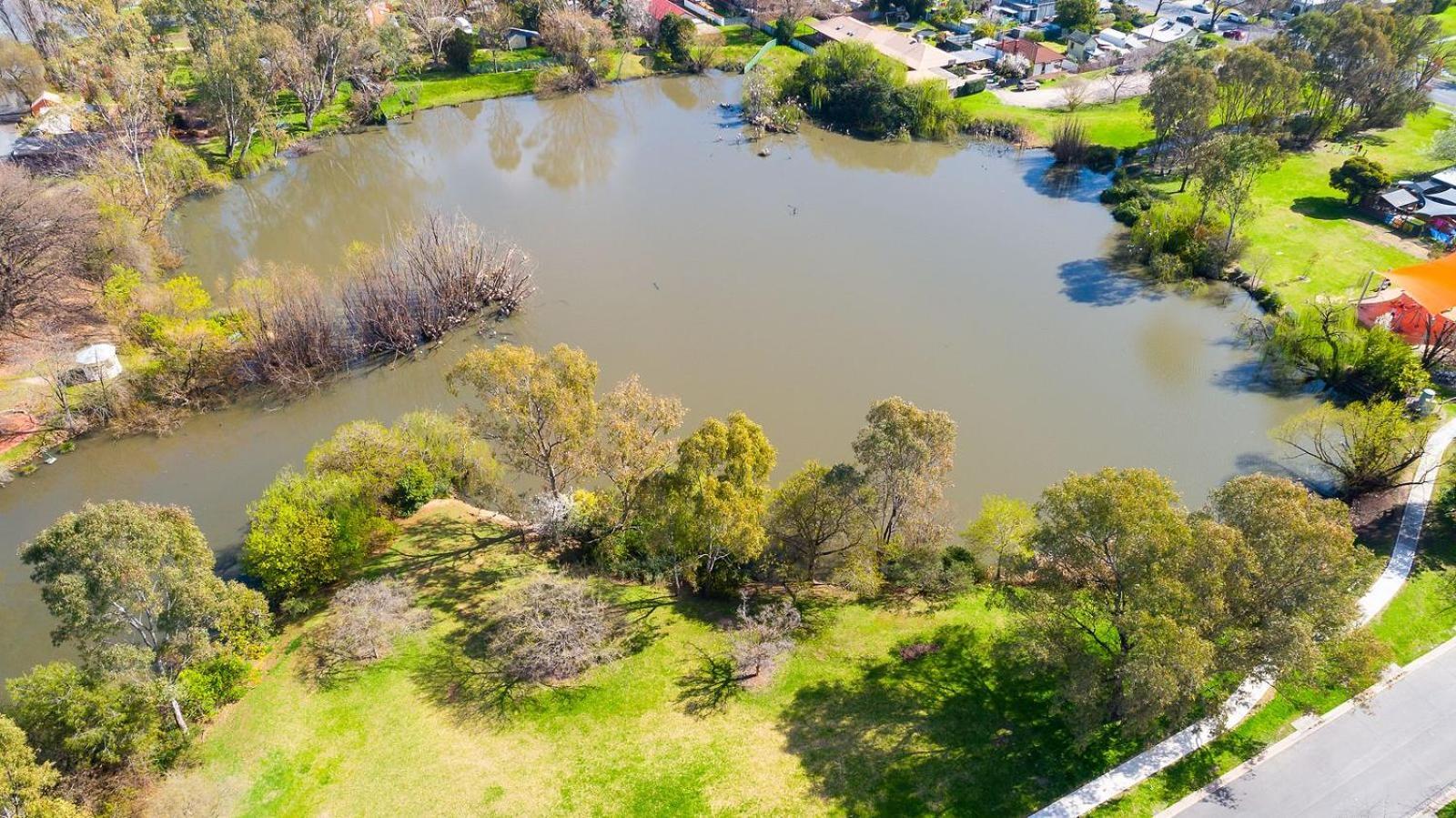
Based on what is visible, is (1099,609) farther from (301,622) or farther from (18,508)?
(18,508)

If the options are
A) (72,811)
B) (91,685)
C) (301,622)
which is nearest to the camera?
(72,811)

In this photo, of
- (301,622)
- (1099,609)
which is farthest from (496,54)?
(1099,609)

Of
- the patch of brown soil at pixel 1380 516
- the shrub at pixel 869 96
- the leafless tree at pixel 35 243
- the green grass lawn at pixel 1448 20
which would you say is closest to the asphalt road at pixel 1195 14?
the green grass lawn at pixel 1448 20

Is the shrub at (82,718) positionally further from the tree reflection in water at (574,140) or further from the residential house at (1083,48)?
the residential house at (1083,48)

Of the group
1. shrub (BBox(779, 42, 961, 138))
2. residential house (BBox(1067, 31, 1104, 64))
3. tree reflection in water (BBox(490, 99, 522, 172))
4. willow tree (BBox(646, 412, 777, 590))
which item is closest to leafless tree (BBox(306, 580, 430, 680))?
willow tree (BBox(646, 412, 777, 590))

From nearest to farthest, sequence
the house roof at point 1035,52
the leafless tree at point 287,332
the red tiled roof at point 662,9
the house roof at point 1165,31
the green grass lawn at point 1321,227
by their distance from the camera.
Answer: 1. the leafless tree at point 287,332
2. the green grass lawn at point 1321,227
3. the house roof at point 1035,52
4. the house roof at point 1165,31
5. the red tiled roof at point 662,9

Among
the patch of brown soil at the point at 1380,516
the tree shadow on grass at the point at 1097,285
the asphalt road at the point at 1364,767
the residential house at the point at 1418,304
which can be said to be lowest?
the asphalt road at the point at 1364,767

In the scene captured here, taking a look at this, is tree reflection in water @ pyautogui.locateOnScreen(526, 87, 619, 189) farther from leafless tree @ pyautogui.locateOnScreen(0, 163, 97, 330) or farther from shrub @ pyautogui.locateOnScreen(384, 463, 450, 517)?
shrub @ pyautogui.locateOnScreen(384, 463, 450, 517)

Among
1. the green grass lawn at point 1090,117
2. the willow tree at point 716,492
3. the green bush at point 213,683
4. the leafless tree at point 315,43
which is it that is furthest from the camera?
the green grass lawn at point 1090,117
